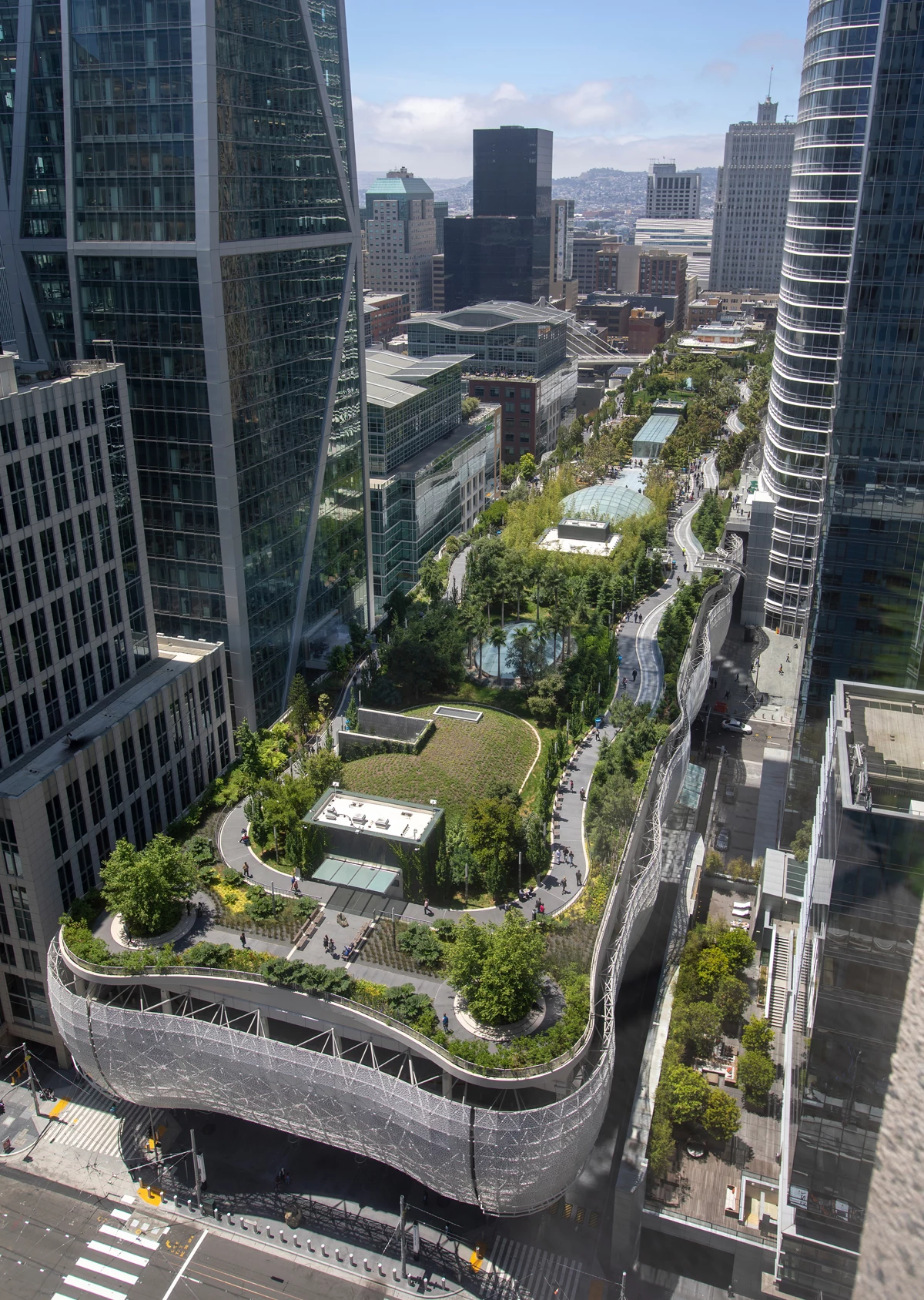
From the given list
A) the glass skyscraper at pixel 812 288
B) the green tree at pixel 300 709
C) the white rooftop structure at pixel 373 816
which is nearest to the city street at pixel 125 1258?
the white rooftop structure at pixel 373 816

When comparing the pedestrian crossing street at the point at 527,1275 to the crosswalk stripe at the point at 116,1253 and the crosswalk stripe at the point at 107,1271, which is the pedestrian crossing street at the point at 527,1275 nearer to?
the crosswalk stripe at the point at 116,1253

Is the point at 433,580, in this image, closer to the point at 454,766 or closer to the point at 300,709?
the point at 300,709

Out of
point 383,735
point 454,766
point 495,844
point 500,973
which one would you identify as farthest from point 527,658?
point 500,973

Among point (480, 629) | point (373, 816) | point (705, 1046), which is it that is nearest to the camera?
point (705, 1046)

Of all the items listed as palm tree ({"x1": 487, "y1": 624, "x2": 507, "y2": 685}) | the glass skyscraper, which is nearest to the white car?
the glass skyscraper

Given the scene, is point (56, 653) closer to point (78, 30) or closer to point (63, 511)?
point (63, 511)

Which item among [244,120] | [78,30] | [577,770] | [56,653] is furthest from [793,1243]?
[78,30]

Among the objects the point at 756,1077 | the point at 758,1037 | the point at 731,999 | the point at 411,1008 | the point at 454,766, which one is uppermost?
the point at 411,1008
